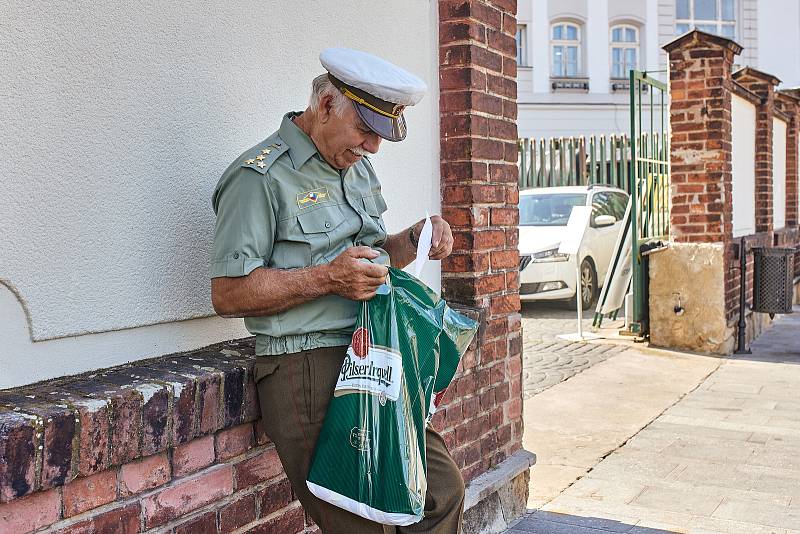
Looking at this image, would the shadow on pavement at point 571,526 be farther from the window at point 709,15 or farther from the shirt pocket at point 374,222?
the window at point 709,15

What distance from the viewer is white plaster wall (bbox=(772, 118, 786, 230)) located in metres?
13.9

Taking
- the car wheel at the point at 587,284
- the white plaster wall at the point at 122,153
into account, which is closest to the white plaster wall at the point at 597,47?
the car wheel at the point at 587,284

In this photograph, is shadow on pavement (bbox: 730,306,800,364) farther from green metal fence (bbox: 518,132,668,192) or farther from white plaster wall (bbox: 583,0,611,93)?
white plaster wall (bbox: 583,0,611,93)

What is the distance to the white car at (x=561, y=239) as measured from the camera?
11.8m

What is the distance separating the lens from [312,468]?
2549mm

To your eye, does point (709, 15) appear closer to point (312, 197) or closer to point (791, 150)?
point (791, 150)

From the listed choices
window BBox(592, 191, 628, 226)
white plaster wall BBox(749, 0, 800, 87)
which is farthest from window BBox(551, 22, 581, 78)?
window BBox(592, 191, 628, 226)

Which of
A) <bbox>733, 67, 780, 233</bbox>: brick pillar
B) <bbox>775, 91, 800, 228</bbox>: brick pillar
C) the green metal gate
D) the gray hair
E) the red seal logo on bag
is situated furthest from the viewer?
<bbox>775, 91, 800, 228</bbox>: brick pillar

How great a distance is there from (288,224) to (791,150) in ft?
45.7

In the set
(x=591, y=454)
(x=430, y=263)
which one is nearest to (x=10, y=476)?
(x=430, y=263)

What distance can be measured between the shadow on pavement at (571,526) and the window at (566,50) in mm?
27029

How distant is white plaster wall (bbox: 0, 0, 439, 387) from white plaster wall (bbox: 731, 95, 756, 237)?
8079mm

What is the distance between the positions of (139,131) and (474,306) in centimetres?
193

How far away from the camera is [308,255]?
2.64 metres
